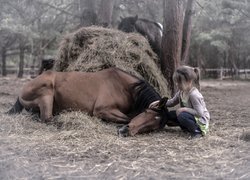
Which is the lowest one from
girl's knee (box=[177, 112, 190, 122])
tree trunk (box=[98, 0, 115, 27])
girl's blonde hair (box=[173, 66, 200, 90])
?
girl's knee (box=[177, 112, 190, 122])

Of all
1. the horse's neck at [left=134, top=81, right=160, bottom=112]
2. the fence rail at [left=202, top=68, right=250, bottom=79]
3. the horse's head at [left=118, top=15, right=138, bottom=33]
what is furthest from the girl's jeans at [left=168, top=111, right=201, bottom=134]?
the fence rail at [left=202, top=68, right=250, bottom=79]

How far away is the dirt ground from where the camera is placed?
10.5 feet

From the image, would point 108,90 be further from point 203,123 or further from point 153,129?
point 203,123

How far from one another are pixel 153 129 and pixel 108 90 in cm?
121

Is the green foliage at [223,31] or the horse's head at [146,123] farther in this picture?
the green foliage at [223,31]

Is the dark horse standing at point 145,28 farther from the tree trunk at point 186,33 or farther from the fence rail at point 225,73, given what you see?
the fence rail at point 225,73

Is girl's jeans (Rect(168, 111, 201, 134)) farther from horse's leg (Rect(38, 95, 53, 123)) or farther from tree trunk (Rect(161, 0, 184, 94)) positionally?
tree trunk (Rect(161, 0, 184, 94))

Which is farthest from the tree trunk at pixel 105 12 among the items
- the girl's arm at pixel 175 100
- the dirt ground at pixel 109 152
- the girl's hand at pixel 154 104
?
the girl's hand at pixel 154 104

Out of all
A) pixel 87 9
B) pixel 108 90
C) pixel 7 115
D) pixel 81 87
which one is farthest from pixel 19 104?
pixel 87 9

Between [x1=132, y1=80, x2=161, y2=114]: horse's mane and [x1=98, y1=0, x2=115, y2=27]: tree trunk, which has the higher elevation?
[x1=98, y1=0, x2=115, y2=27]: tree trunk

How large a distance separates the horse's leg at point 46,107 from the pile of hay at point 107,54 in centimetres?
134

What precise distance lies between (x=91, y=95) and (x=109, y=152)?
2067mm

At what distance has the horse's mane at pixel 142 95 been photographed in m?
5.46

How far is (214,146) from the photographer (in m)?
4.26
